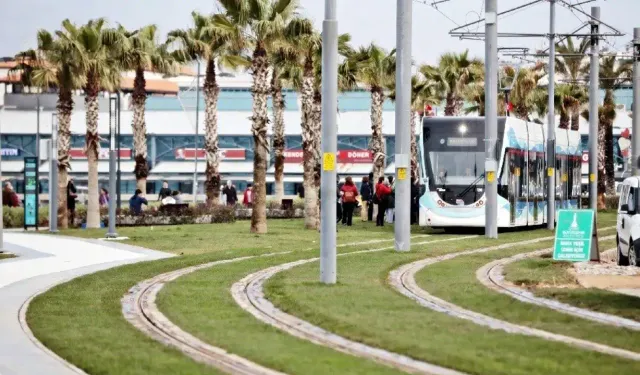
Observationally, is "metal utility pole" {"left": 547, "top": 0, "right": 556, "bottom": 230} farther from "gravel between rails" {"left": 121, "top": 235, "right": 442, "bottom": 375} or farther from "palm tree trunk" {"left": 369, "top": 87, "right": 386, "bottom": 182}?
"gravel between rails" {"left": 121, "top": 235, "right": 442, "bottom": 375}

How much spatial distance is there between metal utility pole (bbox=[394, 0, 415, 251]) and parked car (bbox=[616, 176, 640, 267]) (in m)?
4.82

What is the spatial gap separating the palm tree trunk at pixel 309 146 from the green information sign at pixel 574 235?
23.0m

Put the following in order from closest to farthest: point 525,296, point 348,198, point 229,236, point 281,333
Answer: point 281,333 → point 525,296 → point 229,236 → point 348,198

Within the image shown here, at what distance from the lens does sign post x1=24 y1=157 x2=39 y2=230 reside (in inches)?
1800

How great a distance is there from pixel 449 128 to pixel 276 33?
19.5 feet

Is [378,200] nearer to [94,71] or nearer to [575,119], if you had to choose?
[94,71]

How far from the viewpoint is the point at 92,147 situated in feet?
174

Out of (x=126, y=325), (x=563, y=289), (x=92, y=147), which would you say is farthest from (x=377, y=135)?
(x=126, y=325)

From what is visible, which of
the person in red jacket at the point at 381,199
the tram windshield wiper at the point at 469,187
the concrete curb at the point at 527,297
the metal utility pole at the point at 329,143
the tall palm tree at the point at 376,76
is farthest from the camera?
the tall palm tree at the point at 376,76

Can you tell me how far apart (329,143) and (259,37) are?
24.9m

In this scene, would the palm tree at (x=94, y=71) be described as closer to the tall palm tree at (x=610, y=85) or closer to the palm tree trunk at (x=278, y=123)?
the palm tree trunk at (x=278, y=123)

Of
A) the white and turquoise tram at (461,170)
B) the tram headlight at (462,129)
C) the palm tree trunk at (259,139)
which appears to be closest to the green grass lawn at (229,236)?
the palm tree trunk at (259,139)

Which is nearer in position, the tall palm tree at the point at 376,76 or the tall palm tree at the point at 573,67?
the tall palm tree at the point at 376,76

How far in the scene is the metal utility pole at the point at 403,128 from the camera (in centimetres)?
3186
